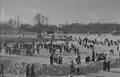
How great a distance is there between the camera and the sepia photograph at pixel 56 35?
283 cm

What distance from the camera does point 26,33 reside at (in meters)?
3.01

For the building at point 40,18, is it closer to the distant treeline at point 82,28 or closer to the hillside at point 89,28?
the distant treeline at point 82,28

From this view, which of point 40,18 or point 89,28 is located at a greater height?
point 40,18

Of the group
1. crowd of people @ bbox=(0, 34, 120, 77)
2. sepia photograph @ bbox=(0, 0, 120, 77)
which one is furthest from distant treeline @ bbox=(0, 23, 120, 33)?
crowd of people @ bbox=(0, 34, 120, 77)

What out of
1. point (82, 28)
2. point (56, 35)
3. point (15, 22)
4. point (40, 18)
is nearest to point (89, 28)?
point (82, 28)

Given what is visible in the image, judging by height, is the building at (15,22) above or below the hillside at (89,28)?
above

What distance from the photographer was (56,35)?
321cm

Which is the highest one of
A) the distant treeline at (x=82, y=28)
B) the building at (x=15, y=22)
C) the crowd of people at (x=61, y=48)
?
the building at (x=15, y=22)

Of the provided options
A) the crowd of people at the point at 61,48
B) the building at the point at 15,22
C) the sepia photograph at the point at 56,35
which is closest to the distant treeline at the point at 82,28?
the sepia photograph at the point at 56,35

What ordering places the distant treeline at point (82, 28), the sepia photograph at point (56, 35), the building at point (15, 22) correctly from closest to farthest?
the sepia photograph at point (56, 35)
the building at point (15, 22)
the distant treeline at point (82, 28)

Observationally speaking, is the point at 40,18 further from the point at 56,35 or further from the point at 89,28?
the point at 89,28

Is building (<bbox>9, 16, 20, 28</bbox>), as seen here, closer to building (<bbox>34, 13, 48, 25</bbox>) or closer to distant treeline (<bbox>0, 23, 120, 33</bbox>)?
distant treeline (<bbox>0, 23, 120, 33</bbox>)

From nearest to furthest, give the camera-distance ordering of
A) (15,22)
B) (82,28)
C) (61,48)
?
(15,22), (82,28), (61,48)

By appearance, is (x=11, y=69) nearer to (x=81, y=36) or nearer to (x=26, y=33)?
(x=26, y=33)
